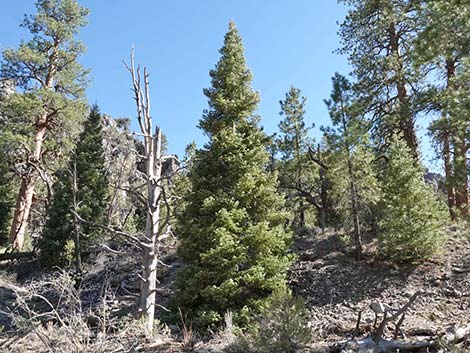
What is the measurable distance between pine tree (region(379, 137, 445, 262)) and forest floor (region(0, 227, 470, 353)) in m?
0.54

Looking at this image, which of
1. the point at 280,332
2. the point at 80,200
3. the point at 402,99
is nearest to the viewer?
the point at 280,332

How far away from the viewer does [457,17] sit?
7152 millimetres

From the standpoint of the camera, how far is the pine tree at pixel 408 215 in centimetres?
1220

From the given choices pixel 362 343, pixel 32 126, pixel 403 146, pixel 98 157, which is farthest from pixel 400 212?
pixel 32 126

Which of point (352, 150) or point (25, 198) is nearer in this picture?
point (352, 150)

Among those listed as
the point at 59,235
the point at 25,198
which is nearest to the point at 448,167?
the point at 59,235

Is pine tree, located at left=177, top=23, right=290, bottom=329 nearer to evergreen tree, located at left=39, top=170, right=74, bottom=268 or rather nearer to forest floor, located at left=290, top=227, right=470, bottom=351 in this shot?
forest floor, located at left=290, top=227, right=470, bottom=351

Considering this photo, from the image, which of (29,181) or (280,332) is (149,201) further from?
(29,181)

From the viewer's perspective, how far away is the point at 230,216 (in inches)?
431

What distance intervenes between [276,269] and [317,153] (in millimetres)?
10264

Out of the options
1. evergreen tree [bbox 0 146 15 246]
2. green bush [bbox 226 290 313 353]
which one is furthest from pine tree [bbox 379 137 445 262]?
evergreen tree [bbox 0 146 15 246]

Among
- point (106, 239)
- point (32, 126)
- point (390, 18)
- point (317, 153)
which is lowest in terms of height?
point (106, 239)

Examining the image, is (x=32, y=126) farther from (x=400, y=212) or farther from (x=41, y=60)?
(x=400, y=212)

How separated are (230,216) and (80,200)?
10.3 m
